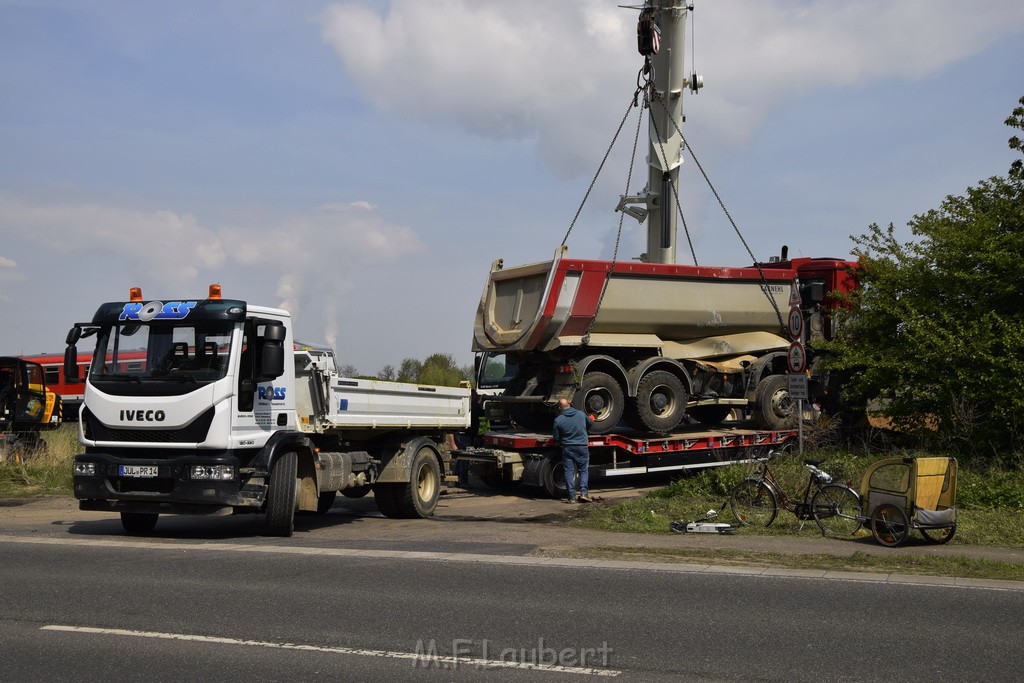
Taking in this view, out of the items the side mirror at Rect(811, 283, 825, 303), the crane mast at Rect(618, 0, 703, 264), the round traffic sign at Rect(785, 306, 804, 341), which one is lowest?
the round traffic sign at Rect(785, 306, 804, 341)

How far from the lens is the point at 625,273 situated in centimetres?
1672

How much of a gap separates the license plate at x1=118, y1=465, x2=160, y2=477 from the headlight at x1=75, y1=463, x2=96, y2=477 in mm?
335

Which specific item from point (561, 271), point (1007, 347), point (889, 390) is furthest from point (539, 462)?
point (1007, 347)

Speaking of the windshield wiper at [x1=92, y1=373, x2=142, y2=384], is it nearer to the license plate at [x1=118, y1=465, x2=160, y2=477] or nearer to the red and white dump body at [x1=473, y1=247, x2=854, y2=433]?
the license plate at [x1=118, y1=465, x2=160, y2=477]

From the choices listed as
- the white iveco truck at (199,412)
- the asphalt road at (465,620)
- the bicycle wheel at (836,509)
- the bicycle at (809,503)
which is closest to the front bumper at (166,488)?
the white iveco truck at (199,412)

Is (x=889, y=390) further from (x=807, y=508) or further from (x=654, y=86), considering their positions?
(x=654, y=86)

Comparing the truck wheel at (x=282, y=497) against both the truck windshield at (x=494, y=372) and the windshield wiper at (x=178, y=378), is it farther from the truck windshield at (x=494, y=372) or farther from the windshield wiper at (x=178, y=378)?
the truck windshield at (x=494, y=372)

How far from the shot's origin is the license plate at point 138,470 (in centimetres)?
1116

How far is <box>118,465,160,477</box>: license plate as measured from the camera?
36.6 ft

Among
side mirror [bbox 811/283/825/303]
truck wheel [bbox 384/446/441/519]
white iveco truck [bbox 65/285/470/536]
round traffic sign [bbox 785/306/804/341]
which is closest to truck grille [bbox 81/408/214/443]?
white iveco truck [bbox 65/285/470/536]

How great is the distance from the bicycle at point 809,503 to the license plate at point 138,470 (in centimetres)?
666

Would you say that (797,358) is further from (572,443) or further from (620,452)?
(620,452)

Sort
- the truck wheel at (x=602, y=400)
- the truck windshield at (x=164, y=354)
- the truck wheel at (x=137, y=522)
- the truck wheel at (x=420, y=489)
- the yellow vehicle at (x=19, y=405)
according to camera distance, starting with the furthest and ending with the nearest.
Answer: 1. the yellow vehicle at (x=19, y=405)
2. the truck wheel at (x=602, y=400)
3. the truck wheel at (x=420, y=489)
4. the truck wheel at (x=137, y=522)
5. the truck windshield at (x=164, y=354)

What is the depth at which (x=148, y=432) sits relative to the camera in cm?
1124
